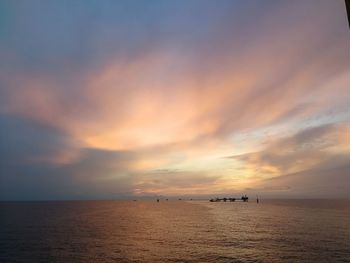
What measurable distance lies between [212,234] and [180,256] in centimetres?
2611

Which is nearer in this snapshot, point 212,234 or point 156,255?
point 156,255

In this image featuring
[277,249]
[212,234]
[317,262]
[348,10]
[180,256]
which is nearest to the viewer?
[348,10]

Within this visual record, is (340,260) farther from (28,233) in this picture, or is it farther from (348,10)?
(28,233)

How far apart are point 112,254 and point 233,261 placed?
19855mm

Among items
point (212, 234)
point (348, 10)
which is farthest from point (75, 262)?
point (348, 10)

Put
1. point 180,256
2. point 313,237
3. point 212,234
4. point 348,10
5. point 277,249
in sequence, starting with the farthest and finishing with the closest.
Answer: point 212,234 → point 313,237 → point 277,249 → point 180,256 → point 348,10

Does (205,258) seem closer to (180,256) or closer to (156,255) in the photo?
(180,256)

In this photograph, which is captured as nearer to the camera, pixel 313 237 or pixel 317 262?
pixel 317 262

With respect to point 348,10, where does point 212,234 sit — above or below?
below

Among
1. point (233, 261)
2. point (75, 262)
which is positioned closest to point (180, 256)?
point (233, 261)

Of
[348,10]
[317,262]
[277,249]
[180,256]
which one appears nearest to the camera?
[348,10]

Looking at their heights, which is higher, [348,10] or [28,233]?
[348,10]

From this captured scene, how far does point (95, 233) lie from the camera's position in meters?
77.3

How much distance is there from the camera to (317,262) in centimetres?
4578
